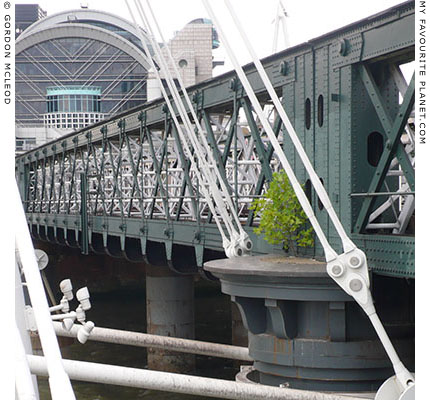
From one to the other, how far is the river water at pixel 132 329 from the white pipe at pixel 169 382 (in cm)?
1977

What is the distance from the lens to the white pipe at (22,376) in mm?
6891

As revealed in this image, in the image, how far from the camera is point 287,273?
45.6ft

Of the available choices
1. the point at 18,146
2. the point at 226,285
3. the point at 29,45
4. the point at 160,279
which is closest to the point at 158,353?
the point at 160,279

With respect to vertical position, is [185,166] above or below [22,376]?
above

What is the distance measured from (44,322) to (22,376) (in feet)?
1.81

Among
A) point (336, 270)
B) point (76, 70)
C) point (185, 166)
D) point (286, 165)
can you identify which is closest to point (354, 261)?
point (336, 270)

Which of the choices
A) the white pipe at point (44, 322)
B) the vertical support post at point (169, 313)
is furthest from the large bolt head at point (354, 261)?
the vertical support post at point (169, 313)

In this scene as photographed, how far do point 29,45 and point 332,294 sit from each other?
125m

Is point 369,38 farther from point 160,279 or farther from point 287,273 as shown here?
point 160,279

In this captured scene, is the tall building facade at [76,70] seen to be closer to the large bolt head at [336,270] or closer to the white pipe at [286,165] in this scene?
the white pipe at [286,165]

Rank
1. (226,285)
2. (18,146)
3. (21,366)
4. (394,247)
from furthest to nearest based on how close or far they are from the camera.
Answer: (18,146) < (226,285) < (394,247) < (21,366)

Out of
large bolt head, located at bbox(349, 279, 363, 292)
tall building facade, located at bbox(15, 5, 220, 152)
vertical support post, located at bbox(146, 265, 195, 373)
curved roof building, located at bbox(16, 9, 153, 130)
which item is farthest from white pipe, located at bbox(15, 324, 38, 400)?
curved roof building, located at bbox(16, 9, 153, 130)

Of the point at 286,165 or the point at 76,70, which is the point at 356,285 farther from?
the point at 76,70

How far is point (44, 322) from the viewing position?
23.1 feet
